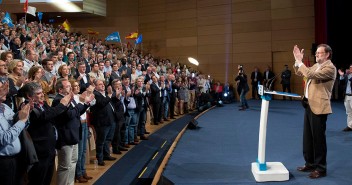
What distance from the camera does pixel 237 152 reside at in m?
4.72

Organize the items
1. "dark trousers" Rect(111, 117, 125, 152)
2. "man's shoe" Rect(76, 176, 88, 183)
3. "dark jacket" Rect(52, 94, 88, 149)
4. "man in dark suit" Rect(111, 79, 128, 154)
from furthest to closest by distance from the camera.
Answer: "dark trousers" Rect(111, 117, 125, 152) → "man in dark suit" Rect(111, 79, 128, 154) → "man's shoe" Rect(76, 176, 88, 183) → "dark jacket" Rect(52, 94, 88, 149)

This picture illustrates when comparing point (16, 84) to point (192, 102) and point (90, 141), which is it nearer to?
point (90, 141)

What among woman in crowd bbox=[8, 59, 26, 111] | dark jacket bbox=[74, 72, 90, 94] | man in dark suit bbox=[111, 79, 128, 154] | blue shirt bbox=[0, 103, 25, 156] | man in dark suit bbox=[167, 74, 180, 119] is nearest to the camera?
blue shirt bbox=[0, 103, 25, 156]

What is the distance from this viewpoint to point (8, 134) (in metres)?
2.52

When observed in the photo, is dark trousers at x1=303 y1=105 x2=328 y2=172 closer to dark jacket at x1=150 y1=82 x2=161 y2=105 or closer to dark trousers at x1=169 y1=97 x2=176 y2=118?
dark jacket at x1=150 y1=82 x2=161 y2=105

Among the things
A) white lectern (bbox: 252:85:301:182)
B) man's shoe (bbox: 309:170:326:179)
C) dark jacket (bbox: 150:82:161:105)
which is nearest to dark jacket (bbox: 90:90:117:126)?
white lectern (bbox: 252:85:301:182)

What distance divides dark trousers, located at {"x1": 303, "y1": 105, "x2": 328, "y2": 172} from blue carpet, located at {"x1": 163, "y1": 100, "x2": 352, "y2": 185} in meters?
0.17

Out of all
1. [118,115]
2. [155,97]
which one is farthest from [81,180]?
[155,97]

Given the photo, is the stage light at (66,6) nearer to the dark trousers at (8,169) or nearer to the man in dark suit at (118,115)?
the man in dark suit at (118,115)

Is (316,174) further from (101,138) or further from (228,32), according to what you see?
(228,32)

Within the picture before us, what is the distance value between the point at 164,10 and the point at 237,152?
1273 cm

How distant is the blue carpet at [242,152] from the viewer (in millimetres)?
3481

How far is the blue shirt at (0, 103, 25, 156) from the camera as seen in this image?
252cm

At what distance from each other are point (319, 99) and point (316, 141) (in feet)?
1.44
